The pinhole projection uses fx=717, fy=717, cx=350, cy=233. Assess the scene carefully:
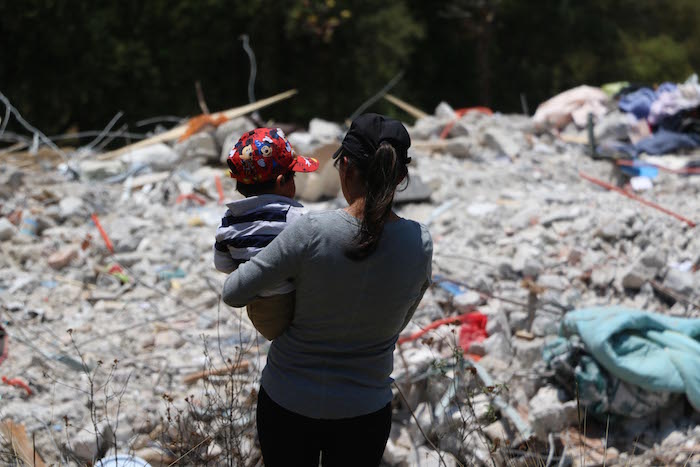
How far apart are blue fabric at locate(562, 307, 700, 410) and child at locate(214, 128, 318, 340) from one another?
2.01m

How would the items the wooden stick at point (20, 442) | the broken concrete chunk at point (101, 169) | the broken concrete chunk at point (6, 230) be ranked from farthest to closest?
the broken concrete chunk at point (101, 169) → the broken concrete chunk at point (6, 230) → the wooden stick at point (20, 442)

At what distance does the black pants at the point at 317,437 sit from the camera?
1.85 metres

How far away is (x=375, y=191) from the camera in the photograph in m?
1.72

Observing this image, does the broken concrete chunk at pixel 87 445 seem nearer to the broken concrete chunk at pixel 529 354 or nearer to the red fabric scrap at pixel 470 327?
the red fabric scrap at pixel 470 327

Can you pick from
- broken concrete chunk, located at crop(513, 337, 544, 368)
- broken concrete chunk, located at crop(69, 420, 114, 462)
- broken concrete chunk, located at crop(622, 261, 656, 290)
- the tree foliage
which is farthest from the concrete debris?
the tree foliage

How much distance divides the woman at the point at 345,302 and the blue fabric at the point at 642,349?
5.78 feet

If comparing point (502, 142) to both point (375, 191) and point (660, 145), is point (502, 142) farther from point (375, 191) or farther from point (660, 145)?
point (375, 191)

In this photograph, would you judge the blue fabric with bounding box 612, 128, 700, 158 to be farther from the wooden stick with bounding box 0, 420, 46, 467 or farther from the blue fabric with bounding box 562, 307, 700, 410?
the wooden stick with bounding box 0, 420, 46, 467

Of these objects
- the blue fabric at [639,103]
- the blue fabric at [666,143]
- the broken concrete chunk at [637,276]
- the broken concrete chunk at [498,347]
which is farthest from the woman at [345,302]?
the blue fabric at [639,103]

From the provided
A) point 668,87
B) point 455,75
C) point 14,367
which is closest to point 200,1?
point 455,75

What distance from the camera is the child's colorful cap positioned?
6.13 feet

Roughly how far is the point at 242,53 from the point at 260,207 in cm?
1316

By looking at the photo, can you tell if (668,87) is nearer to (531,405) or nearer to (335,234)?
(531,405)

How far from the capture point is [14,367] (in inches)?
150
